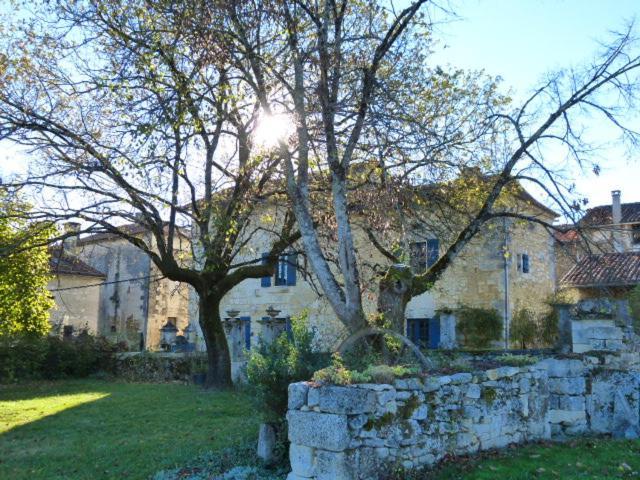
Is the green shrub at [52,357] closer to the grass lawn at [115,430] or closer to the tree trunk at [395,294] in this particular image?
the grass lawn at [115,430]

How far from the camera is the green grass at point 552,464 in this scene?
6574mm

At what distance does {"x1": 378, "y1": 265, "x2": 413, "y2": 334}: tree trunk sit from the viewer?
986cm

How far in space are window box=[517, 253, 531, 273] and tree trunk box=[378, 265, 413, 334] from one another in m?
12.9

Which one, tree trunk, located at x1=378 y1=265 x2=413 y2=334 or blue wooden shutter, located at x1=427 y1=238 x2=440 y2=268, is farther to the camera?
blue wooden shutter, located at x1=427 y1=238 x2=440 y2=268

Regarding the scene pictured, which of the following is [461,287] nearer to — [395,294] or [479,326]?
[479,326]

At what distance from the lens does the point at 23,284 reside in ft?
55.2

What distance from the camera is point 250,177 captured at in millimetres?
13383

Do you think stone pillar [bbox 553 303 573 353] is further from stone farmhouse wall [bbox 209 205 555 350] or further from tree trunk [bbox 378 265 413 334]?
tree trunk [bbox 378 265 413 334]

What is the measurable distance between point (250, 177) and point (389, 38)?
4884mm

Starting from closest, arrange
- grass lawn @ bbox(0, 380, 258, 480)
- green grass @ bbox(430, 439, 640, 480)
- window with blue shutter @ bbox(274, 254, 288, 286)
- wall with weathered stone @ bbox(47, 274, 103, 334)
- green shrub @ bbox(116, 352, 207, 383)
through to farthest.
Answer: green grass @ bbox(430, 439, 640, 480), grass lawn @ bbox(0, 380, 258, 480), green shrub @ bbox(116, 352, 207, 383), window with blue shutter @ bbox(274, 254, 288, 286), wall with weathered stone @ bbox(47, 274, 103, 334)

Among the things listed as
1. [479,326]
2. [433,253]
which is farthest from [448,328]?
[433,253]

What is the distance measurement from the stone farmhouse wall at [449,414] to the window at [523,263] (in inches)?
471

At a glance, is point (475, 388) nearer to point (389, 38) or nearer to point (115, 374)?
point (389, 38)

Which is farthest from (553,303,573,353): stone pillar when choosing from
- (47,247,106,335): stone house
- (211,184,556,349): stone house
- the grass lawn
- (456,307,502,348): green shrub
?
(47,247,106,335): stone house
